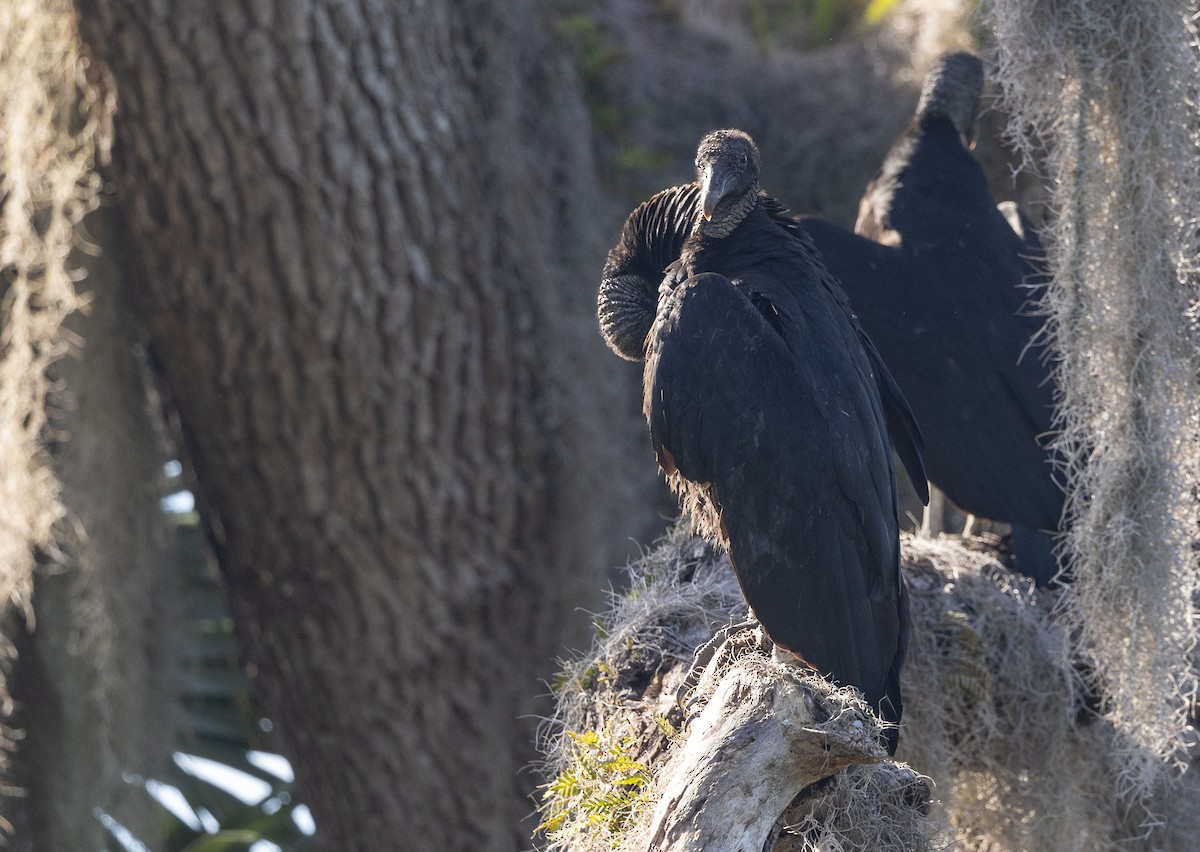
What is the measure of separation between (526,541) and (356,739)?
0.84 meters

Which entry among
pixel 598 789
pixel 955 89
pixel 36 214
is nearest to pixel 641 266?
pixel 598 789

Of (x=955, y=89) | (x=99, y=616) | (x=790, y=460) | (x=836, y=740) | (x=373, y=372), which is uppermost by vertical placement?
(x=955, y=89)

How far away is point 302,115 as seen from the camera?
3791mm

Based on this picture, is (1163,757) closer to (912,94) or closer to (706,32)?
(912,94)

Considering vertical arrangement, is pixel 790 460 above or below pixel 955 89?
below

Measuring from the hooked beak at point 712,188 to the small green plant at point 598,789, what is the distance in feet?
3.16

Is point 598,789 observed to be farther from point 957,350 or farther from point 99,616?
point 99,616

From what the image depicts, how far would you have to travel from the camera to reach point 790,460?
227 centimetres

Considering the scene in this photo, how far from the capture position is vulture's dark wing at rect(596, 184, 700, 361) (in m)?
2.67

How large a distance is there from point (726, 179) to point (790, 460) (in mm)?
560

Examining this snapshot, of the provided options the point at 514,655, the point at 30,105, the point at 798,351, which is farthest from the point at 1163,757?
the point at 30,105

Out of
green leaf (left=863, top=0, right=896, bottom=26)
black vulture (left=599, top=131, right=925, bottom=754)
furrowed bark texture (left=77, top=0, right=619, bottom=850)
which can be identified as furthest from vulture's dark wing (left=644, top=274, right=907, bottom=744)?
green leaf (left=863, top=0, right=896, bottom=26)

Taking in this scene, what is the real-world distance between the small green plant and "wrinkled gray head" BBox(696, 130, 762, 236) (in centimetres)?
97

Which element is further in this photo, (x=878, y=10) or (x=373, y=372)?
(x=878, y=10)
